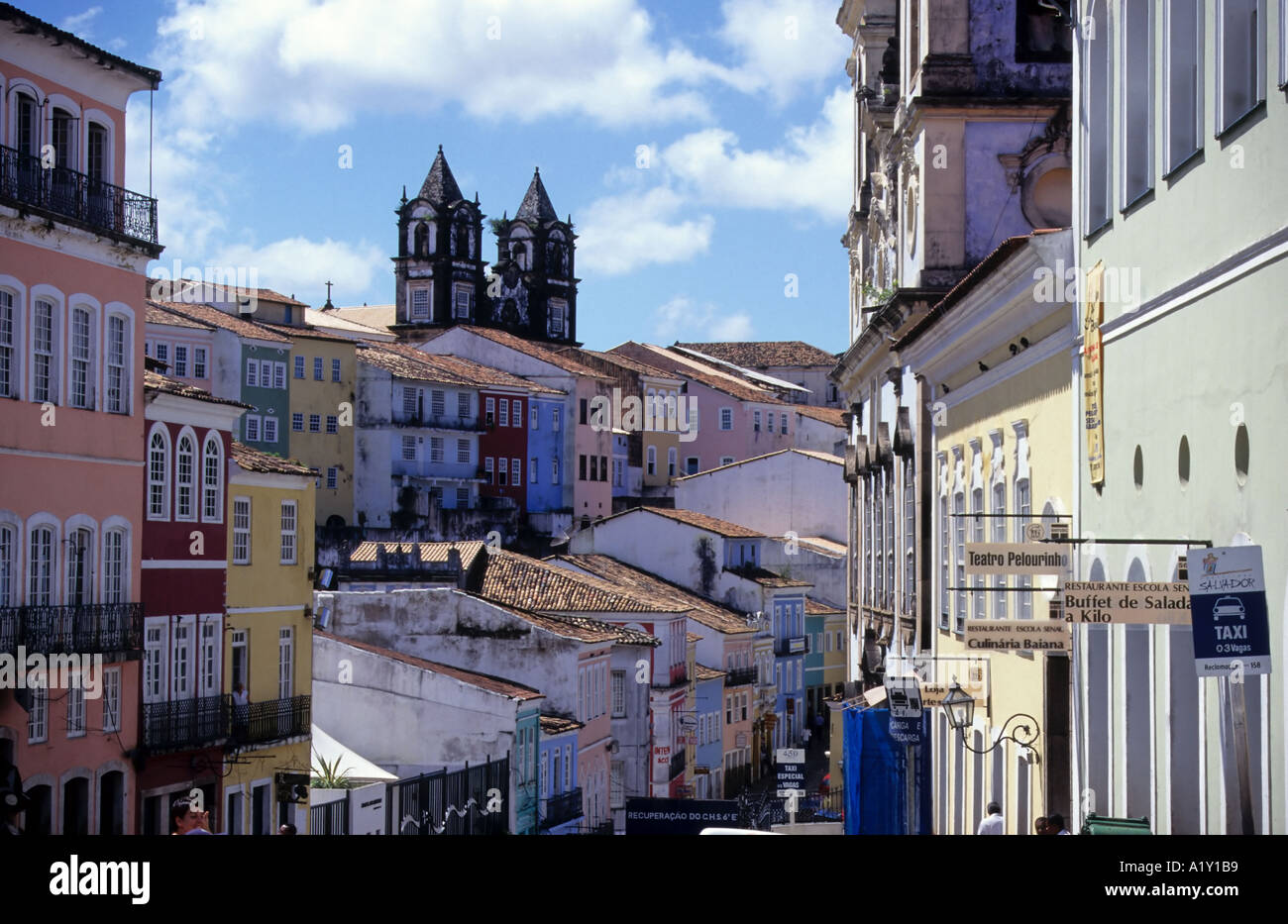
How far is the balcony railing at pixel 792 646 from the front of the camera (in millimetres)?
70250

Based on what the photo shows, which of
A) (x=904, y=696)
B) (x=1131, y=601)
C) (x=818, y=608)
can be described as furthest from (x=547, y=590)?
(x=1131, y=601)

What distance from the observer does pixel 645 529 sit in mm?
66375

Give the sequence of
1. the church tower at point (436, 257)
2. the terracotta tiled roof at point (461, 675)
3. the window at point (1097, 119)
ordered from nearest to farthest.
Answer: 1. the window at point (1097, 119)
2. the terracotta tiled roof at point (461, 675)
3. the church tower at point (436, 257)

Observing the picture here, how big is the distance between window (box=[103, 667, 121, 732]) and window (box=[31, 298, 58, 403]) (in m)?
3.89

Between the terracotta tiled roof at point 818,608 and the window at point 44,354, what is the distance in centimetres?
4857

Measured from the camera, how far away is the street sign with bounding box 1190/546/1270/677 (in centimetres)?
956

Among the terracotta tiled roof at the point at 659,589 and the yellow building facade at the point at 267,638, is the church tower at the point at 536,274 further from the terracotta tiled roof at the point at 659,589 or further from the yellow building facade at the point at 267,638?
the yellow building facade at the point at 267,638

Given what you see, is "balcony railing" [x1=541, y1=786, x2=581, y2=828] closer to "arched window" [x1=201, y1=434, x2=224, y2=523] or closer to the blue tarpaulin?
"arched window" [x1=201, y1=434, x2=224, y2=523]

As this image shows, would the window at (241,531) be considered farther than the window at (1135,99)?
Yes

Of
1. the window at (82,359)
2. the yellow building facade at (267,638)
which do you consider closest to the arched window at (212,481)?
the yellow building facade at (267,638)

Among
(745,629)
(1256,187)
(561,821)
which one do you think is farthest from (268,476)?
(745,629)

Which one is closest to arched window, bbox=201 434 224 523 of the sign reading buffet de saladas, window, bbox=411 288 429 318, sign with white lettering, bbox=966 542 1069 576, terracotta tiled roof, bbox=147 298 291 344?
sign with white lettering, bbox=966 542 1069 576

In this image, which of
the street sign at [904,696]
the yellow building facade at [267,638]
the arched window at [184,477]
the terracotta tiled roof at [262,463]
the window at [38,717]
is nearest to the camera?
the street sign at [904,696]
